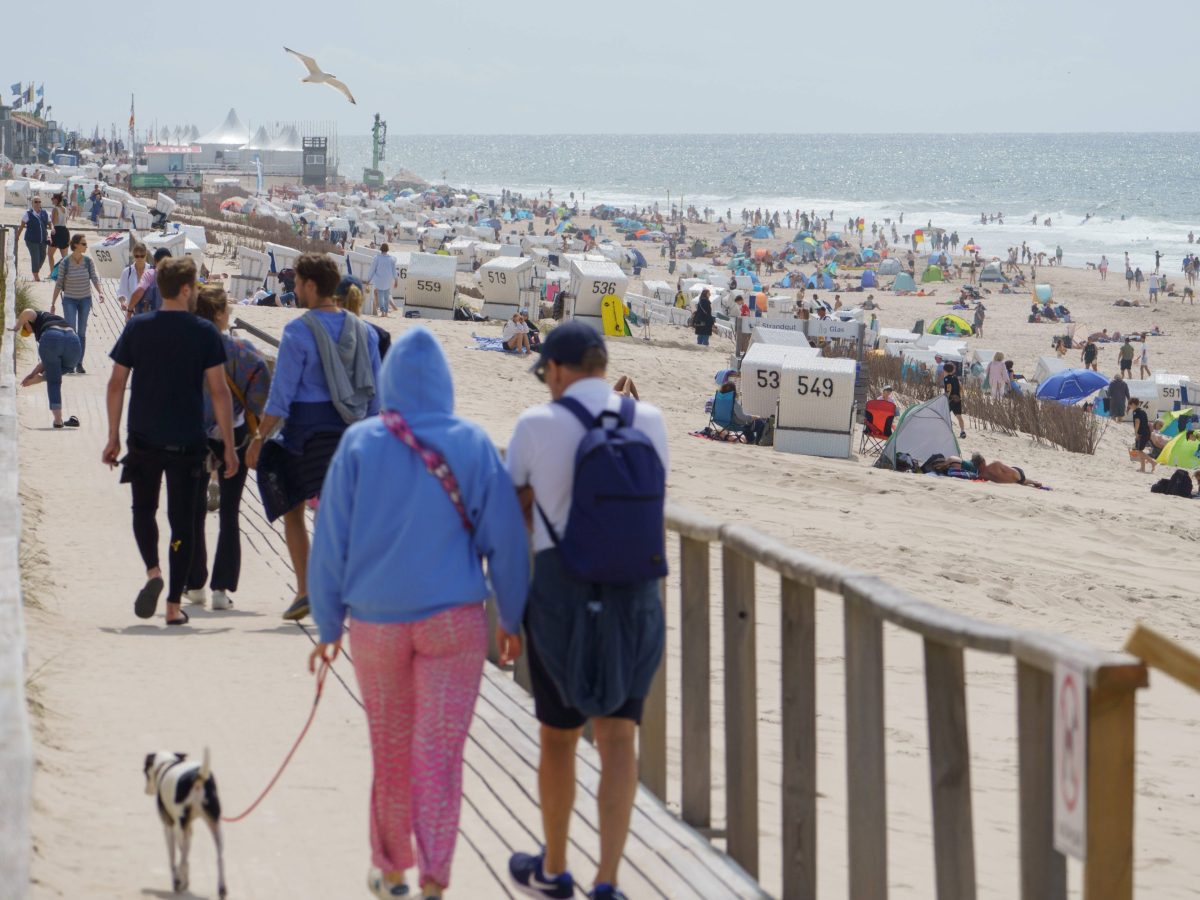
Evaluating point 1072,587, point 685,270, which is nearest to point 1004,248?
point 685,270

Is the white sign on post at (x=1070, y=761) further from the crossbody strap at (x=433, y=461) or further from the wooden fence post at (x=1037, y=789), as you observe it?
the crossbody strap at (x=433, y=461)

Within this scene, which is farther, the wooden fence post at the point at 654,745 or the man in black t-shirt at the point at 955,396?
the man in black t-shirt at the point at 955,396

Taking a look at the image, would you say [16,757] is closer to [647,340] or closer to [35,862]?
[35,862]

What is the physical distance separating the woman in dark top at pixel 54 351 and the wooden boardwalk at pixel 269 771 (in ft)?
17.0

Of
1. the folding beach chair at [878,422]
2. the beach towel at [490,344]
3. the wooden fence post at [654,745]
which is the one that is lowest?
the wooden fence post at [654,745]

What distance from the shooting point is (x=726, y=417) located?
17.2 m

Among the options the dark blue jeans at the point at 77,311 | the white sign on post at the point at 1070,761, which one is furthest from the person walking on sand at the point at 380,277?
the white sign on post at the point at 1070,761

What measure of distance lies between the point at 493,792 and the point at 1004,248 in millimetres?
80428

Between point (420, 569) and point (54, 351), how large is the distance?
9.60 metres

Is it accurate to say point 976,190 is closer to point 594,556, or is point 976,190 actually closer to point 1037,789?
point 594,556

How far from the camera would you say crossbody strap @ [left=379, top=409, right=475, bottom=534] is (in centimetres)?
339

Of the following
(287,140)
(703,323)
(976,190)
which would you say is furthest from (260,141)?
(703,323)

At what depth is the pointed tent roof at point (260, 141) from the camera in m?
128

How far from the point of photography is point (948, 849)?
3059mm
